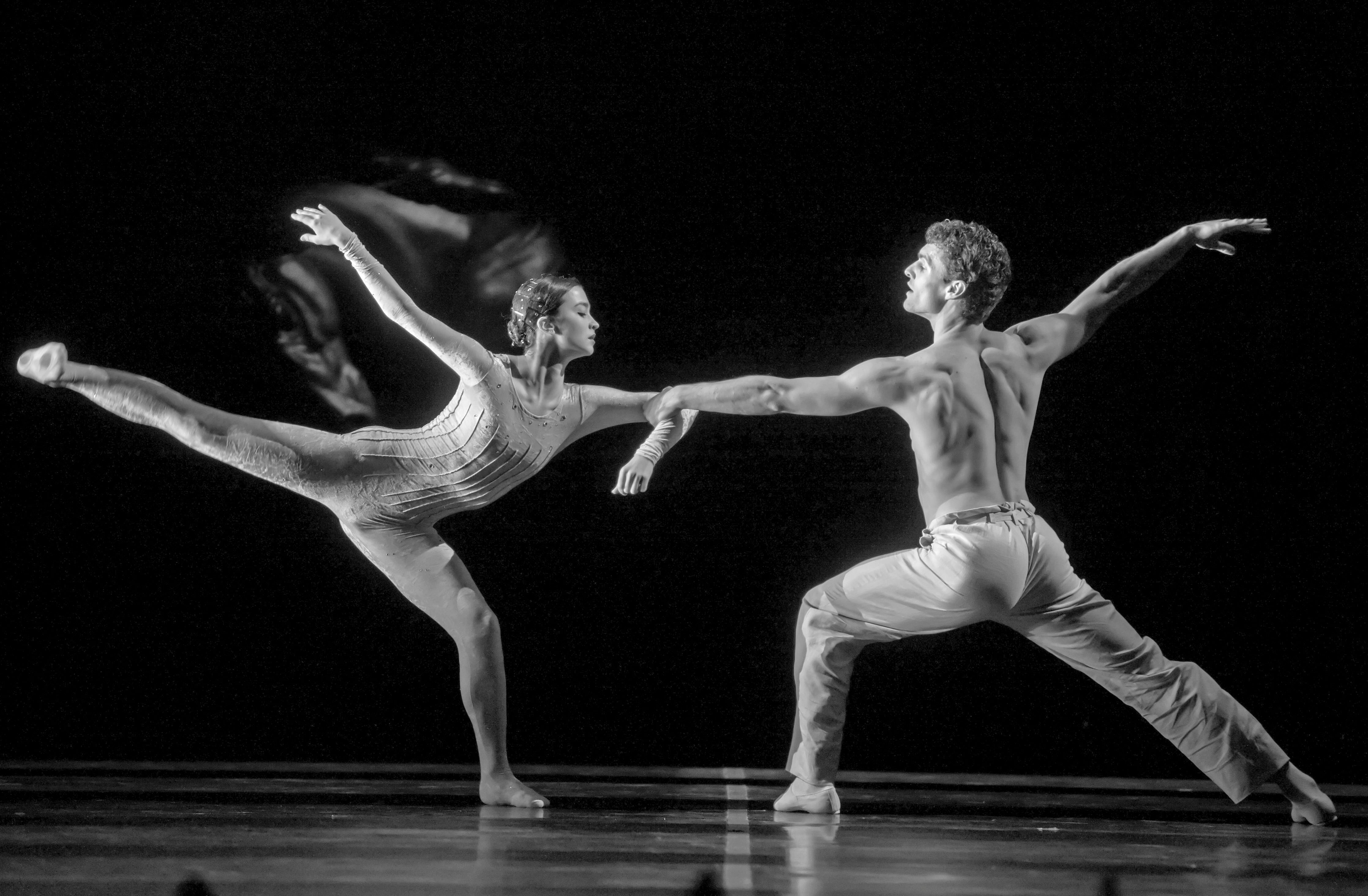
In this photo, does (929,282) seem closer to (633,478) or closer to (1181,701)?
(633,478)

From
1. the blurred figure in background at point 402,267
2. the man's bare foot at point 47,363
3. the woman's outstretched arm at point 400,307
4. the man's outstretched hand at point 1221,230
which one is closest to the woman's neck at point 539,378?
the woman's outstretched arm at point 400,307

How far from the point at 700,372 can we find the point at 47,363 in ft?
6.67

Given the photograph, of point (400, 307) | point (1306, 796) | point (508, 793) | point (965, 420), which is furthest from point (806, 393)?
point (1306, 796)

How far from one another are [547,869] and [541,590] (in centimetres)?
220

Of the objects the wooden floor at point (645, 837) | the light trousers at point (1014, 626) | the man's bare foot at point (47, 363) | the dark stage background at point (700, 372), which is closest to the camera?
the wooden floor at point (645, 837)

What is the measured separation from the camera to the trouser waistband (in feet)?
10.5

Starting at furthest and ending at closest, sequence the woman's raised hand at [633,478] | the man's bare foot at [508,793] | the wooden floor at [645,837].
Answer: the man's bare foot at [508,793] → the woman's raised hand at [633,478] → the wooden floor at [645,837]

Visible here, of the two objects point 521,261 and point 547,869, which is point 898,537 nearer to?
point 521,261

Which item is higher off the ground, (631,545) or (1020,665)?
(631,545)

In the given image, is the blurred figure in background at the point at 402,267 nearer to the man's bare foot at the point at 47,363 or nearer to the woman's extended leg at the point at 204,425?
the woman's extended leg at the point at 204,425

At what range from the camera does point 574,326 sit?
143 inches

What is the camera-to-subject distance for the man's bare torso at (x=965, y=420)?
325 cm

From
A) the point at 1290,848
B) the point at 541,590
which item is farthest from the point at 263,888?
the point at 541,590

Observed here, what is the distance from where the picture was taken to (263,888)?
2184 millimetres
